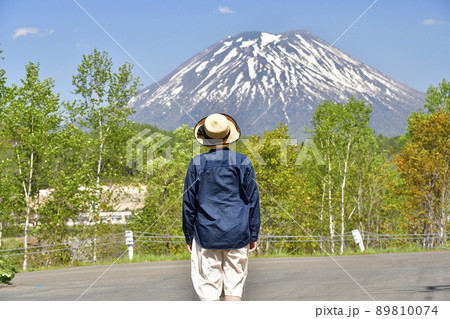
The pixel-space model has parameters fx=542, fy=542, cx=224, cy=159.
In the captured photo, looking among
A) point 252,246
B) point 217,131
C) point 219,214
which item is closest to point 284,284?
point 252,246

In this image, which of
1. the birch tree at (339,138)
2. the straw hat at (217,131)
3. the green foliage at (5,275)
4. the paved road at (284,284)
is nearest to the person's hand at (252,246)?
the paved road at (284,284)

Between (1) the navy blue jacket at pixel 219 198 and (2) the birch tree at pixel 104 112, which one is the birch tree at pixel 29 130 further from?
(1) the navy blue jacket at pixel 219 198

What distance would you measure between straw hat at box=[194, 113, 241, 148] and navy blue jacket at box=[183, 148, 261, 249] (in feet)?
0.64

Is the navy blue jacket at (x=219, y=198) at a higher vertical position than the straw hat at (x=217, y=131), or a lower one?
lower

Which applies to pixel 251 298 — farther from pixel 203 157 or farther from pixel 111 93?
pixel 111 93

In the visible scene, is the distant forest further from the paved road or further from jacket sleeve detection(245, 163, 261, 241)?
jacket sleeve detection(245, 163, 261, 241)

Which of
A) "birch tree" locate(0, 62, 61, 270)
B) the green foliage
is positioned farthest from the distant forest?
the green foliage

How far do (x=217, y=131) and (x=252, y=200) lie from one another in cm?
72

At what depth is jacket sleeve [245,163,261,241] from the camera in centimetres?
495

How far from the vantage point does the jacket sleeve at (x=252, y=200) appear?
195 inches

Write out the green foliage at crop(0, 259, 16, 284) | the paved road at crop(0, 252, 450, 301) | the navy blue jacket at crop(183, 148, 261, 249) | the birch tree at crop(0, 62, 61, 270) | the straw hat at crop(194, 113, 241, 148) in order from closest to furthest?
the navy blue jacket at crop(183, 148, 261, 249) → the straw hat at crop(194, 113, 241, 148) → the paved road at crop(0, 252, 450, 301) → the green foliage at crop(0, 259, 16, 284) → the birch tree at crop(0, 62, 61, 270)

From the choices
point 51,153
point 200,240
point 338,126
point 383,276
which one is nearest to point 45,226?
point 51,153

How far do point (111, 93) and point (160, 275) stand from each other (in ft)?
68.9

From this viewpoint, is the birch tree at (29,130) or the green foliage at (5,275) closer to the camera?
the green foliage at (5,275)
